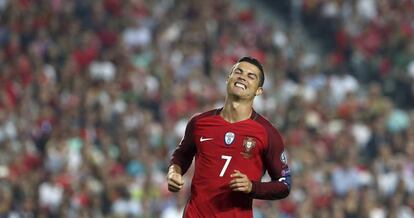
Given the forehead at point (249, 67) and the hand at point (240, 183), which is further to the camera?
the forehead at point (249, 67)

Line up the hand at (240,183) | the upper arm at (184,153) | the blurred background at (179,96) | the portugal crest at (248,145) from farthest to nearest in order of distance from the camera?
the blurred background at (179,96), the upper arm at (184,153), the portugal crest at (248,145), the hand at (240,183)

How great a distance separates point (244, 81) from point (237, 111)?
23 cm

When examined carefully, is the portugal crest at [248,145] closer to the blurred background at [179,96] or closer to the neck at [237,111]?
the neck at [237,111]

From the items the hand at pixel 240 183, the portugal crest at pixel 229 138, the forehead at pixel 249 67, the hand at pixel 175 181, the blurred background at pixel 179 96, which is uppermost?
the blurred background at pixel 179 96

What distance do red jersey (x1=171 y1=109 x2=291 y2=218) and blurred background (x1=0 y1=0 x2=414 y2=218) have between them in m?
6.60

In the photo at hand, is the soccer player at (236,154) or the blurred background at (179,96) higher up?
the blurred background at (179,96)

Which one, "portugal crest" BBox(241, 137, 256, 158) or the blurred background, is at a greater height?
the blurred background

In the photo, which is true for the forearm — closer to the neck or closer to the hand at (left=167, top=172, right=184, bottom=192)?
the hand at (left=167, top=172, right=184, bottom=192)

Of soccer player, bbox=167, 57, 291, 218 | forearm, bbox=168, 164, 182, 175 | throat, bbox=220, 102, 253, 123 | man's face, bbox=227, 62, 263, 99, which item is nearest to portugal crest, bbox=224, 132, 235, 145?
soccer player, bbox=167, 57, 291, 218

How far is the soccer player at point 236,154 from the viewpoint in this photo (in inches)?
306

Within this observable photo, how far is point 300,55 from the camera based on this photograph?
19797 millimetres

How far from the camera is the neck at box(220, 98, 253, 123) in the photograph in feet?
25.7

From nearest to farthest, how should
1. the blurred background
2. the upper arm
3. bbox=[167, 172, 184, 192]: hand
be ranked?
bbox=[167, 172, 184, 192]: hand < the upper arm < the blurred background

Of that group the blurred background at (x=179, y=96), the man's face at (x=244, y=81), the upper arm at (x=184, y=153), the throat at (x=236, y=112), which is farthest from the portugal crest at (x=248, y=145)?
the blurred background at (x=179, y=96)
